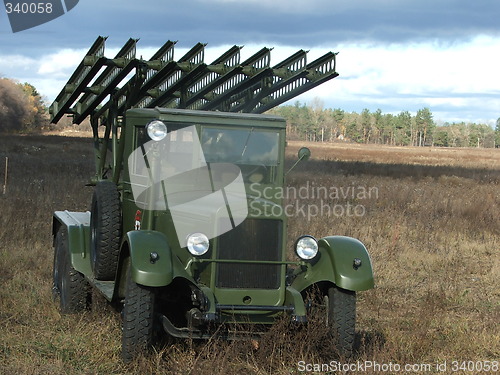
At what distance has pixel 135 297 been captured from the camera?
219 inches

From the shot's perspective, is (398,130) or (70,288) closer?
(70,288)

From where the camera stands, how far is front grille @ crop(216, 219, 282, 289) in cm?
579

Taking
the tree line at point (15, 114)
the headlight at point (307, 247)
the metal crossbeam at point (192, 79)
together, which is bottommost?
the headlight at point (307, 247)

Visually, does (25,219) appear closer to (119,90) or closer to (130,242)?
(119,90)

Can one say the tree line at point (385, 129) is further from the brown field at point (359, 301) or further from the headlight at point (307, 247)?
the headlight at point (307, 247)

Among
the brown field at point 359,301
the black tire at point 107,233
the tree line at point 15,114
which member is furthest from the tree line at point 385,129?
the black tire at point 107,233

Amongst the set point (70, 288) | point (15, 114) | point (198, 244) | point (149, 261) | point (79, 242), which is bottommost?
point (70, 288)

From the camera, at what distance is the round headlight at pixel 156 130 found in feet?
19.8

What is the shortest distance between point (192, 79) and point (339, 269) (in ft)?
12.1

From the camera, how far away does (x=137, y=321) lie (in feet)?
18.2

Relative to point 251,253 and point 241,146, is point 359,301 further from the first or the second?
point 251,253

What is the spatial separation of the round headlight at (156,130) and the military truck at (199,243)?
12mm

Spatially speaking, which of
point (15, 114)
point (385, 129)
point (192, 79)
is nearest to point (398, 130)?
point (385, 129)

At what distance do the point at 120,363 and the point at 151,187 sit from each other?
1.57m
